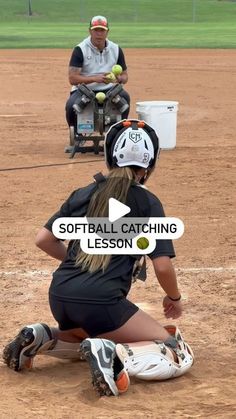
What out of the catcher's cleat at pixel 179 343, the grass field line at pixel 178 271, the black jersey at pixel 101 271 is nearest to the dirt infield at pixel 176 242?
the grass field line at pixel 178 271

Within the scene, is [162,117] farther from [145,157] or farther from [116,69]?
[145,157]

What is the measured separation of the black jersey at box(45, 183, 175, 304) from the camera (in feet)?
15.0

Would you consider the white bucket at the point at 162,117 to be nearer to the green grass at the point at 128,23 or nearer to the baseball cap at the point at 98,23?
the baseball cap at the point at 98,23

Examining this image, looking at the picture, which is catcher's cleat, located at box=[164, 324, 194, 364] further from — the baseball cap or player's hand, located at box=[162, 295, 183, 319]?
the baseball cap

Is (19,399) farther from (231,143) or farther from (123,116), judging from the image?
(231,143)

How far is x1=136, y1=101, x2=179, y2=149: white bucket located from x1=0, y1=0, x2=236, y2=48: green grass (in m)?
17.2

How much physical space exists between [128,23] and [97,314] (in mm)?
44698

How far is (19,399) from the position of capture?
14.3 ft

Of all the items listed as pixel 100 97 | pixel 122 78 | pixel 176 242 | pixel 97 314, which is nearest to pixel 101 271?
pixel 97 314

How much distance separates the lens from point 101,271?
461 centimetres

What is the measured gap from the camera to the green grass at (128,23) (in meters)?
31.4

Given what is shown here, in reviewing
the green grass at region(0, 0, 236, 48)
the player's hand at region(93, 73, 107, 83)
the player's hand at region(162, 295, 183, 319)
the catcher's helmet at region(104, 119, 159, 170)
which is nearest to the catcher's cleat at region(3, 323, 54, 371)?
the player's hand at region(162, 295, 183, 319)

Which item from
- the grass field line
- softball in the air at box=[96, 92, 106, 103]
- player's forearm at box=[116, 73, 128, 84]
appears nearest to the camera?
the grass field line

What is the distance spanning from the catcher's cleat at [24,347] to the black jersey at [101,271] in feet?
0.73
